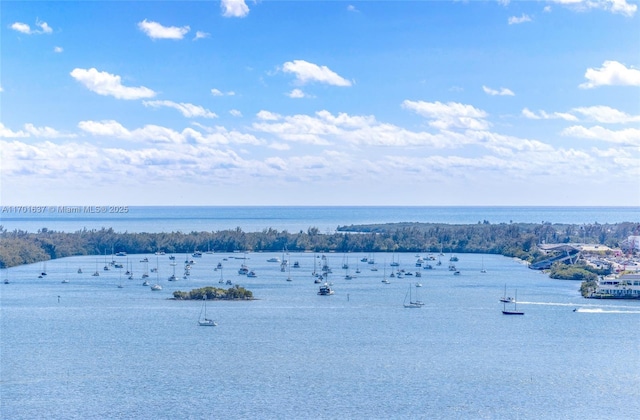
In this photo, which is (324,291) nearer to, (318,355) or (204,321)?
(204,321)

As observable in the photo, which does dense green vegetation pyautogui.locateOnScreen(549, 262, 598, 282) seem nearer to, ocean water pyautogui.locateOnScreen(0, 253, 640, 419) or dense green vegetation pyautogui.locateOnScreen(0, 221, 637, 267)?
ocean water pyautogui.locateOnScreen(0, 253, 640, 419)

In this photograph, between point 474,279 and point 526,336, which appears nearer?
point 526,336

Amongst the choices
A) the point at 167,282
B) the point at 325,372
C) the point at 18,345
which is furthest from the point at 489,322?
the point at 167,282

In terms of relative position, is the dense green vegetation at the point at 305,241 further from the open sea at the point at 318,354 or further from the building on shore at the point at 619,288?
the open sea at the point at 318,354

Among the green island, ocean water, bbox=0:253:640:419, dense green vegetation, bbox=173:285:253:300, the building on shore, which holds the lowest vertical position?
ocean water, bbox=0:253:640:419

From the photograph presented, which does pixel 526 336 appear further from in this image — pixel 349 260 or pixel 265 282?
pixel 349 260

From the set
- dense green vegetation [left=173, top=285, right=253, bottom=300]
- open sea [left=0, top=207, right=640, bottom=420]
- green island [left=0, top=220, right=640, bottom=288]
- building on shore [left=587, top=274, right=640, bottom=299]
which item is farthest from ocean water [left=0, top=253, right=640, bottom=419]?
green island [left=0, top=220, right=640, bottom=288]

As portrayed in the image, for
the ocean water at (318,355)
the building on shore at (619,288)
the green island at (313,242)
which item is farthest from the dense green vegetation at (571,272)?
the green island at (313,242)
